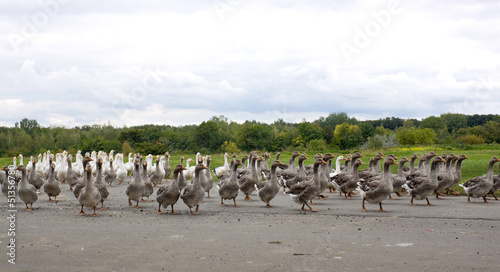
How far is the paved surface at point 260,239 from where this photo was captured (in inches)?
322

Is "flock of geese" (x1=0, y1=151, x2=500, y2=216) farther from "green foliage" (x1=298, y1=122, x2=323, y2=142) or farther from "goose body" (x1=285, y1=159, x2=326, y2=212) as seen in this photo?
"green foliage" (x1=298, y1=122, x2=323, y2=142)

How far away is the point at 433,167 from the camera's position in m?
16.9

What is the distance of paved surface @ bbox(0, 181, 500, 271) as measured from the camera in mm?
8180

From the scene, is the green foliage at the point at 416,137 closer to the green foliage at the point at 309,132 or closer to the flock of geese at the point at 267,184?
the green foliage at the point at 309,132

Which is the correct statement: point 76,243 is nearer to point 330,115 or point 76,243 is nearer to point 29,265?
point 29,265

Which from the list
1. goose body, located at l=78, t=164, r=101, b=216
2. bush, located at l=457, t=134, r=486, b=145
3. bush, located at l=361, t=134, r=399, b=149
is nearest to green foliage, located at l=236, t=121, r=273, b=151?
bush, located at l=361, t=134, r=399, b=149

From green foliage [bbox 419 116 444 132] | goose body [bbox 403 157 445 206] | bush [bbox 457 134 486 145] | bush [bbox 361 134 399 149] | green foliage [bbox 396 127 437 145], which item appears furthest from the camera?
green foliage [bbox 419 116 444 132]

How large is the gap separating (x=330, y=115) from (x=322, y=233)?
363 feet

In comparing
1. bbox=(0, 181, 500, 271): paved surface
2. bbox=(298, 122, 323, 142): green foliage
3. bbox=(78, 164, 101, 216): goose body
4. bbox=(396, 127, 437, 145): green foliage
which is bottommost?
bbox=(0, 181, 500, 271): paved surface

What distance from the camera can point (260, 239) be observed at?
33.6 ft

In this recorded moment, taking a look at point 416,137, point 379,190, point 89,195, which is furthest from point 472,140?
point 89,195

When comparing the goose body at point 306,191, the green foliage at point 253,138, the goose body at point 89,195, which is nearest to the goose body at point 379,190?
the goose body at point 306,191

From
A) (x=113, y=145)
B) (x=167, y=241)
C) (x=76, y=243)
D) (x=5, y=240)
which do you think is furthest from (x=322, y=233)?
(x=113, y=145)

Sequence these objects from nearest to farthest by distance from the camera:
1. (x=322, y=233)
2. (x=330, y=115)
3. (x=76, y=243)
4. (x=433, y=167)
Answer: (x=76, y=243) → (x=322, y=233) → (x=433, y=167) → (x=330, y=115)
